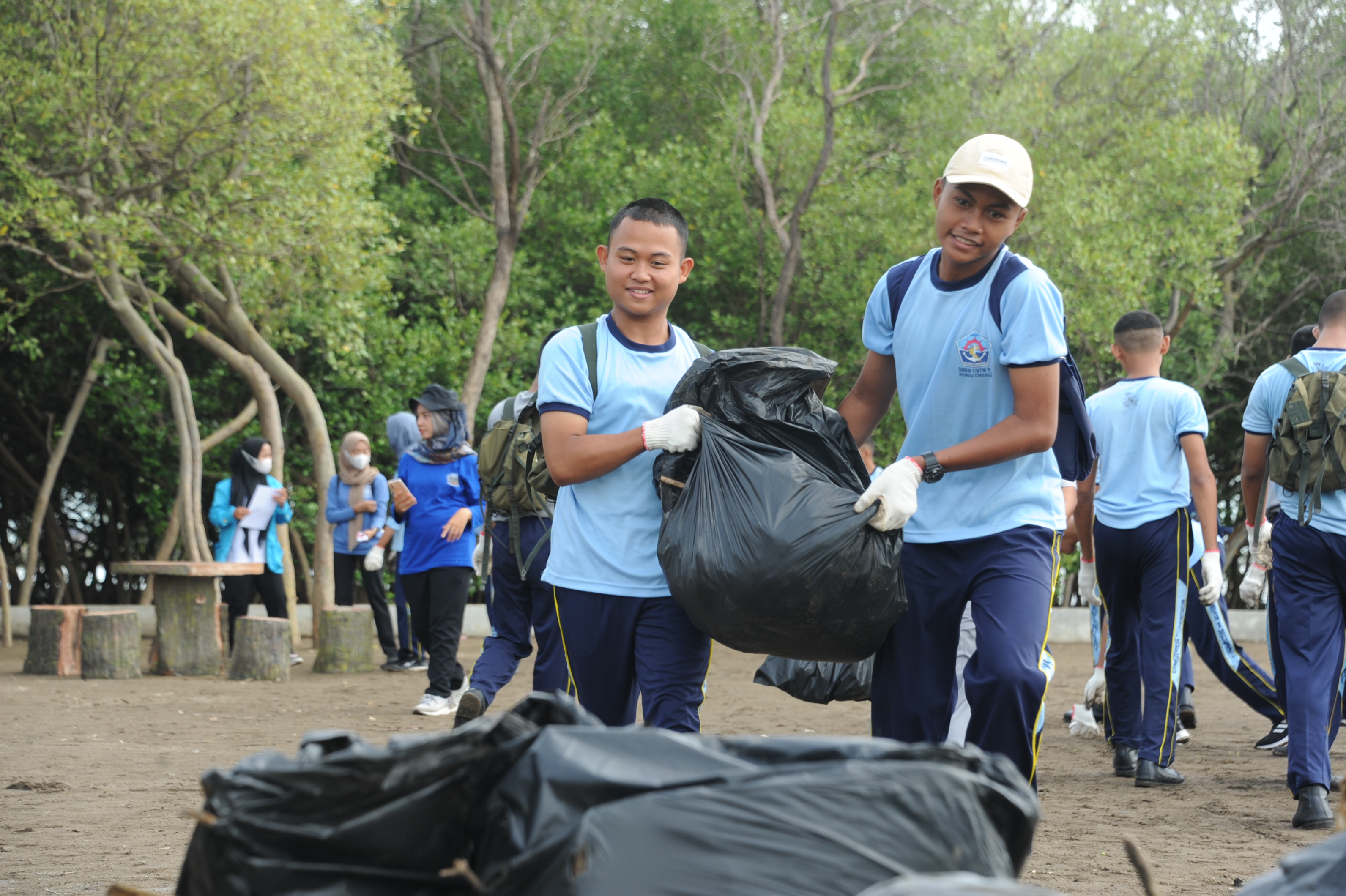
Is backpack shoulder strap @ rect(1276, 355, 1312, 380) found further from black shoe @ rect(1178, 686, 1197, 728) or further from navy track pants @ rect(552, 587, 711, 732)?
navy track pants @ rect(552, 587, 711, 732)

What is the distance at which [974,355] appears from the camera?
3285mm

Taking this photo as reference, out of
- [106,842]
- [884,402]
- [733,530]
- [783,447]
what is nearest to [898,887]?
[733,530]

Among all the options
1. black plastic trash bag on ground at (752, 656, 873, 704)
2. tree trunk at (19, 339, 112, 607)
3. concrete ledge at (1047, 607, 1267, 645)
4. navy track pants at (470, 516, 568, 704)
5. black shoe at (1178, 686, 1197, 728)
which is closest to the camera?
black plastic trash bag on ground at (752, 656, 873, 704)

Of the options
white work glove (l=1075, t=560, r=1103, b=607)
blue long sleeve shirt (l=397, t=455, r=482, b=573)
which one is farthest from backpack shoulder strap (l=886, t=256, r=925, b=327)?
blue long sleeve shirt (l=397, t=455, r=482, b=573)

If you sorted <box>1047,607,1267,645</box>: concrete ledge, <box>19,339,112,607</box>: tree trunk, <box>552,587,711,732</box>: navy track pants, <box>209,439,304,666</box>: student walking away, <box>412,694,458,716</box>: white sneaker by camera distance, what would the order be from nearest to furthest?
<box>552,587,711,732</box>: navy track pants, <box>412,694,458,716</box>: white sneaker, <box>209,439,304,666</box>: student walking away, <box>19,339,112,607</box>: tree trunk, <box>1047,607,1267,645</box>: concrete ledge

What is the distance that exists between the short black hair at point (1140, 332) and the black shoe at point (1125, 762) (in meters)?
1.91

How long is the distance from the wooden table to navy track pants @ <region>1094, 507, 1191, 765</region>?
6.76 m

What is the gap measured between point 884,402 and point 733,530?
2.82 feet

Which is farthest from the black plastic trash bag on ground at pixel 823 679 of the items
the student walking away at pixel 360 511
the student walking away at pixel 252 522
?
the student walking away at pixel 252 522

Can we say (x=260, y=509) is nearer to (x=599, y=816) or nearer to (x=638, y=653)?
(x=638, y=653)

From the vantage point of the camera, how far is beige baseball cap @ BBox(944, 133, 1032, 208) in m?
3.27

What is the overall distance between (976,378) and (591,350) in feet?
3.40

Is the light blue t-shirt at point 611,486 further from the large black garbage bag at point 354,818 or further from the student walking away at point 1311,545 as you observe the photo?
the student walking away at point 1311,545

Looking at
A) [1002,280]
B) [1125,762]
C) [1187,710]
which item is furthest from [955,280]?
[1187,710]
